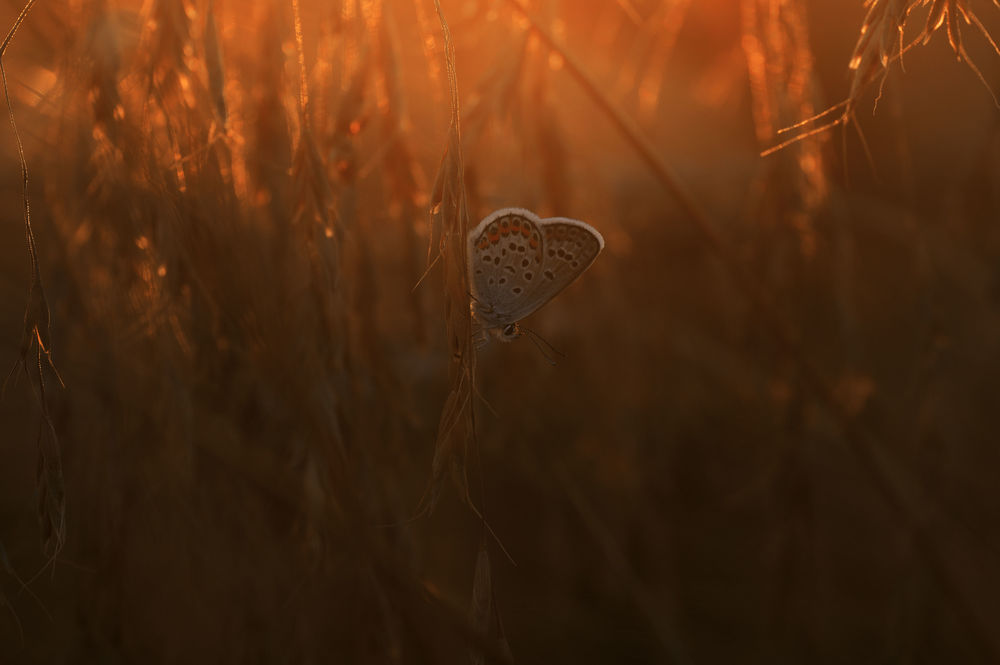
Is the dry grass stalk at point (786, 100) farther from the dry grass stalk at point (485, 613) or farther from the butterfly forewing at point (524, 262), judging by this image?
the dry grass stalk at point (485, 613)

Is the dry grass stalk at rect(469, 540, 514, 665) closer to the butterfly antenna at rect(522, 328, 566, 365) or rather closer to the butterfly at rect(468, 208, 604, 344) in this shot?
the butterfly at rect(468, 208, 604, 344)

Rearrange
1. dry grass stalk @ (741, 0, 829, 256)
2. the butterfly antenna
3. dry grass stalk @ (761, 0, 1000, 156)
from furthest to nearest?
1. the butterfly antenna
2. dry grass stalk @ (741, 0, 829, 256)
3. dry grass stalk @ (761, 0, 1000, 156)

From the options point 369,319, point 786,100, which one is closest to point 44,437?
point 369,319

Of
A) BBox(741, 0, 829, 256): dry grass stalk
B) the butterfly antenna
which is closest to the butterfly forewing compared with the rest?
the butterfly antenna

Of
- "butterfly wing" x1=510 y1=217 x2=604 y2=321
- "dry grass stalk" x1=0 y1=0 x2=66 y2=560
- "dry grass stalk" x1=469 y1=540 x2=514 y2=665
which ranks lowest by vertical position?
"dry grass stalk" x1=469 y1=540 x2=514 y2=665

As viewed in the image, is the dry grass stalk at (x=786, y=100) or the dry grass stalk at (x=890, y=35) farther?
the dry grass stalk at (x=786, y=100)

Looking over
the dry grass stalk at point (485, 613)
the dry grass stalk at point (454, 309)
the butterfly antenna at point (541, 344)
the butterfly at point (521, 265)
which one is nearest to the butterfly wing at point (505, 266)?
the butterfly at point (521, 265)

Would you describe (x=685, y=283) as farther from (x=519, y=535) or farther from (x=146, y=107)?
(x=146, y=107)
